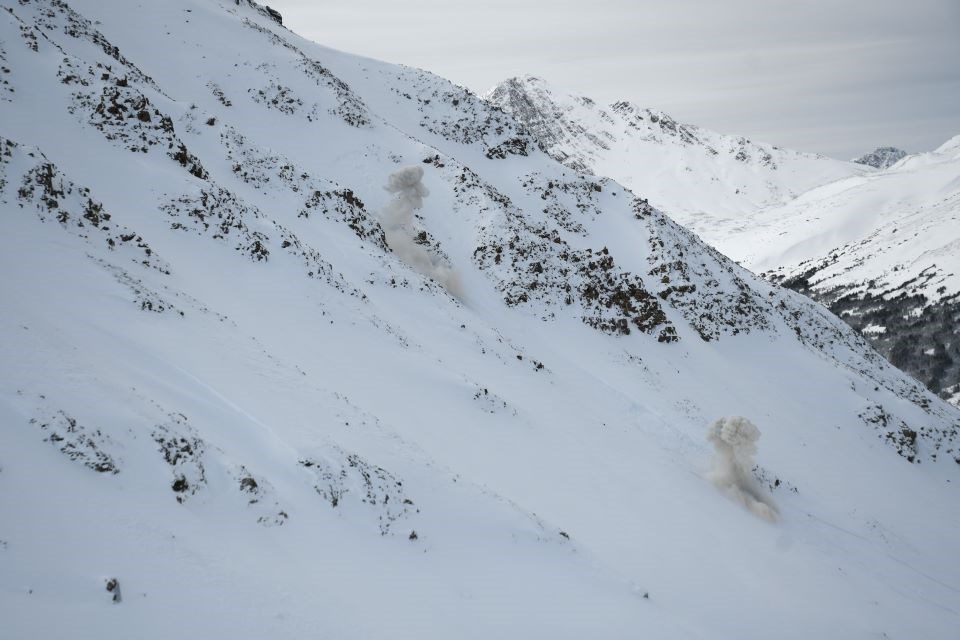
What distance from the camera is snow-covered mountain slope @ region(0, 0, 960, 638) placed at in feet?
26.3

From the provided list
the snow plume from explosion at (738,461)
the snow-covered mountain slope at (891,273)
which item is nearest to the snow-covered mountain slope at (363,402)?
the snow plume from explosion at (738,461)

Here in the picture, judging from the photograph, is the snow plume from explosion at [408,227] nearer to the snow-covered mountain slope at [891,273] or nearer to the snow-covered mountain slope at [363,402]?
the snow-covered mountain slope at [363,402]

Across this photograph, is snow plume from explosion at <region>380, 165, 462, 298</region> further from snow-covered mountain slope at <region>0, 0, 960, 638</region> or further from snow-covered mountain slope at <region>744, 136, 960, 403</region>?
snow-covered mountain slope at <region>744, 136, 960, 403</region>

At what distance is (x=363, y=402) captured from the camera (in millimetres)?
15266

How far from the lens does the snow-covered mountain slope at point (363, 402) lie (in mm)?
8031

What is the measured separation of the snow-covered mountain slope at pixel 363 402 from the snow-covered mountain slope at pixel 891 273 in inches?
3429

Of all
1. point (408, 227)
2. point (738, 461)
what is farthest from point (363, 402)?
point (408, 227)

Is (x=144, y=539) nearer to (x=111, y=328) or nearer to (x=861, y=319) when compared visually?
(x=111, y=328)

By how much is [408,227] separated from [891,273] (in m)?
157

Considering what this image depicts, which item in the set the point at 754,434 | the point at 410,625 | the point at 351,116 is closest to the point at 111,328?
the point at 410,625

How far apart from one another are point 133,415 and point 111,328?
3362 millimetres

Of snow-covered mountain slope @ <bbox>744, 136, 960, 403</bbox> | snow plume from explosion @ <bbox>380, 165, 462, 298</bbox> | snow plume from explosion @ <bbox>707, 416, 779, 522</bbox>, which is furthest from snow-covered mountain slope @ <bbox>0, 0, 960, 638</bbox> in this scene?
snow-covered mountain slope @ <bbox>744, 136, 960, 403</bbox>

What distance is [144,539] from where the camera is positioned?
734cm

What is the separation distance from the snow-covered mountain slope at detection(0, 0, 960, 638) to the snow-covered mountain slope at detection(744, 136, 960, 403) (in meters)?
87.1
